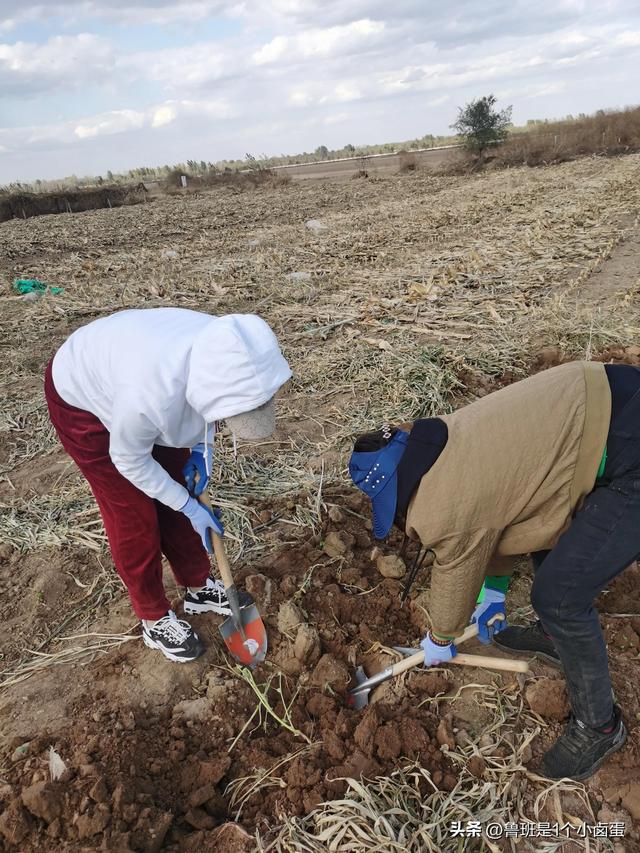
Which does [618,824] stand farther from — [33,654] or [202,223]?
[202,223]

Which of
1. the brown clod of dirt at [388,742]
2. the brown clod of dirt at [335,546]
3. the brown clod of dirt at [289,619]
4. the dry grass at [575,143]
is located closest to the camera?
the brown clod of dirt at [388,742]

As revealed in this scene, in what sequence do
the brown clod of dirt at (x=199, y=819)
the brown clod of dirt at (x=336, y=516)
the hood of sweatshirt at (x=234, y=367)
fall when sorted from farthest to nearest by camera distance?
the brown clod of dirt at (x=336, y=516), the brown clod of dirt at (x=199, y=819), the hood of sweatshirt at (x=234, y=367)

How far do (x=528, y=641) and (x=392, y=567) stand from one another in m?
0.69

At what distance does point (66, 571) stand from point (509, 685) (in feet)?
7.58

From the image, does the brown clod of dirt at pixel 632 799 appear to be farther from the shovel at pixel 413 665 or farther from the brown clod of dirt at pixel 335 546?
the brown clod of dirt at pixel 335 546

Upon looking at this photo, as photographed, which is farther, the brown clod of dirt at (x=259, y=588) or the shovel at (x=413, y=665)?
the brown clod of dirt at (x=259, y=588)

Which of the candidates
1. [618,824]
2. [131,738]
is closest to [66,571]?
[131,738]

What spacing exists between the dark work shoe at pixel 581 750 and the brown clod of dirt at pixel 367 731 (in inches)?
23.3

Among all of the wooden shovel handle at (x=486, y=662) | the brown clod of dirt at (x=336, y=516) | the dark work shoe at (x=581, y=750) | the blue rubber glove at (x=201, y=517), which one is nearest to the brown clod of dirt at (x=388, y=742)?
the wooden shovel handle at (x=486, y=662)

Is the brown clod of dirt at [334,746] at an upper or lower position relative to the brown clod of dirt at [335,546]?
lower

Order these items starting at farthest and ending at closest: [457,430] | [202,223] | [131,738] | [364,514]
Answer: [202,223] → [364,514] → [131,738] → [457,430]

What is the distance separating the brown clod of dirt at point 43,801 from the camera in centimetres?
188

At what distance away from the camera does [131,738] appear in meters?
2.15

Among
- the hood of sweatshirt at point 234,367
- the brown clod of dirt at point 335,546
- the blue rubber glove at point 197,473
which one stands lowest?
the brown clod of dirt at point 335,546
